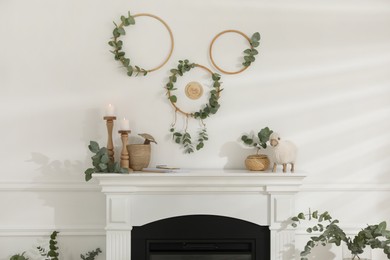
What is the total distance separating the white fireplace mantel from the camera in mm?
2945

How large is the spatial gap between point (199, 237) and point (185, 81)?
1.01 metres

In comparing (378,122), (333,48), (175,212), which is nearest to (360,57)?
(333,48)

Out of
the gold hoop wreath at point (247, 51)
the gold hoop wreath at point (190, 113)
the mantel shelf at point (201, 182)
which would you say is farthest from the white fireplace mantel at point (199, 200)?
the gold hoop wreath at point (247, 51)

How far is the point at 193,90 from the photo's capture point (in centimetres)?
317

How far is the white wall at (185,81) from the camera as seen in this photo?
3156 millimetres

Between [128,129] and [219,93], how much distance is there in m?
0.64

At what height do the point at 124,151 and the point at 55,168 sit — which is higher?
the point at 124,151

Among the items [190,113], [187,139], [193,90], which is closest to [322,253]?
[187,139]

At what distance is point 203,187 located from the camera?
117 inches

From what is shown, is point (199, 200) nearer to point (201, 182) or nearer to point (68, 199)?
point (201, 182)

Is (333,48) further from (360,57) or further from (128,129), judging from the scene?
(128,129)

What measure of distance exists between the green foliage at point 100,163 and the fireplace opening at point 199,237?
15.6 inches

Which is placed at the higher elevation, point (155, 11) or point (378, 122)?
point (155, 11)

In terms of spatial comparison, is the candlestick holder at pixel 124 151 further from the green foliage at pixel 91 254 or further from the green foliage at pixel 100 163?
the green foliage at pixel 91 254
